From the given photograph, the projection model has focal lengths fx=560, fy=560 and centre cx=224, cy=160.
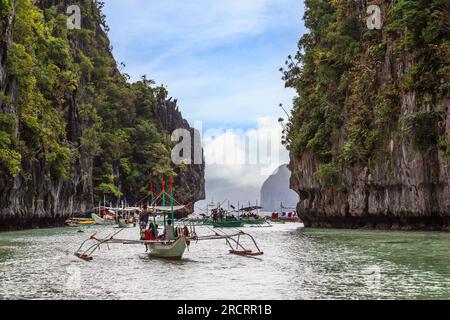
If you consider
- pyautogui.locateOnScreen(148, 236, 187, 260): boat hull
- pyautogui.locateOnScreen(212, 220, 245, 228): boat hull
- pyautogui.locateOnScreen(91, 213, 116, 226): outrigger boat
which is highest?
pyautogui.locateOnScreen(91, 213, 116, 226): outrigger boat

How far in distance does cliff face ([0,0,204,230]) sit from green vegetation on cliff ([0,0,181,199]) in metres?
0.11

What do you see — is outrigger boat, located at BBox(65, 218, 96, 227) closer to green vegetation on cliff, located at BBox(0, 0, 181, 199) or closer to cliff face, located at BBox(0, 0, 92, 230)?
cliff face, located at BBox(0, 0, 92, 230)

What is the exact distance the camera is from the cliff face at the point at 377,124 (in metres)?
32.0

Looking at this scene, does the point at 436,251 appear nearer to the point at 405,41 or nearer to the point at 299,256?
the point at 299,256

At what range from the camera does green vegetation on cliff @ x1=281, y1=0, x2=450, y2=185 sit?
31731 millimetres

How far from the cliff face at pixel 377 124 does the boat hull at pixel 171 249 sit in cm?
1611

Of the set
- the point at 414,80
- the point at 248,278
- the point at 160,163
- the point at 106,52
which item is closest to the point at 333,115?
the point at 414,80

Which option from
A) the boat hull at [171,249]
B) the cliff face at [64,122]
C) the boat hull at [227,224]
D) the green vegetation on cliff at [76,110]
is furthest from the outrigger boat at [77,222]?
the boat hull at [171,249]

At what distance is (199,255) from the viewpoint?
963 inches

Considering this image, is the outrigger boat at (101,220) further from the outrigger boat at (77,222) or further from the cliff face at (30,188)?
the cliff face at (30,188)

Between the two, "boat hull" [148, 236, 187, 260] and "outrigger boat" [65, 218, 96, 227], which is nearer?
"boat hull" [148, 236, 187, 260]

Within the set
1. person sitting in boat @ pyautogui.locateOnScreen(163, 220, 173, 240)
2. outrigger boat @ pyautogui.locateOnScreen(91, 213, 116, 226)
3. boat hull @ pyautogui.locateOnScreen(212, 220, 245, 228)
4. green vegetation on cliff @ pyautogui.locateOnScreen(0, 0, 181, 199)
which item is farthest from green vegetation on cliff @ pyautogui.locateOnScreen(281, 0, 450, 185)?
outrigger boat @ pyautogui.locateOnScreen(91, 213, 116, 226)

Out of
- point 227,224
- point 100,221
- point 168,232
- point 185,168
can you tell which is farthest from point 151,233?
point 185,168
